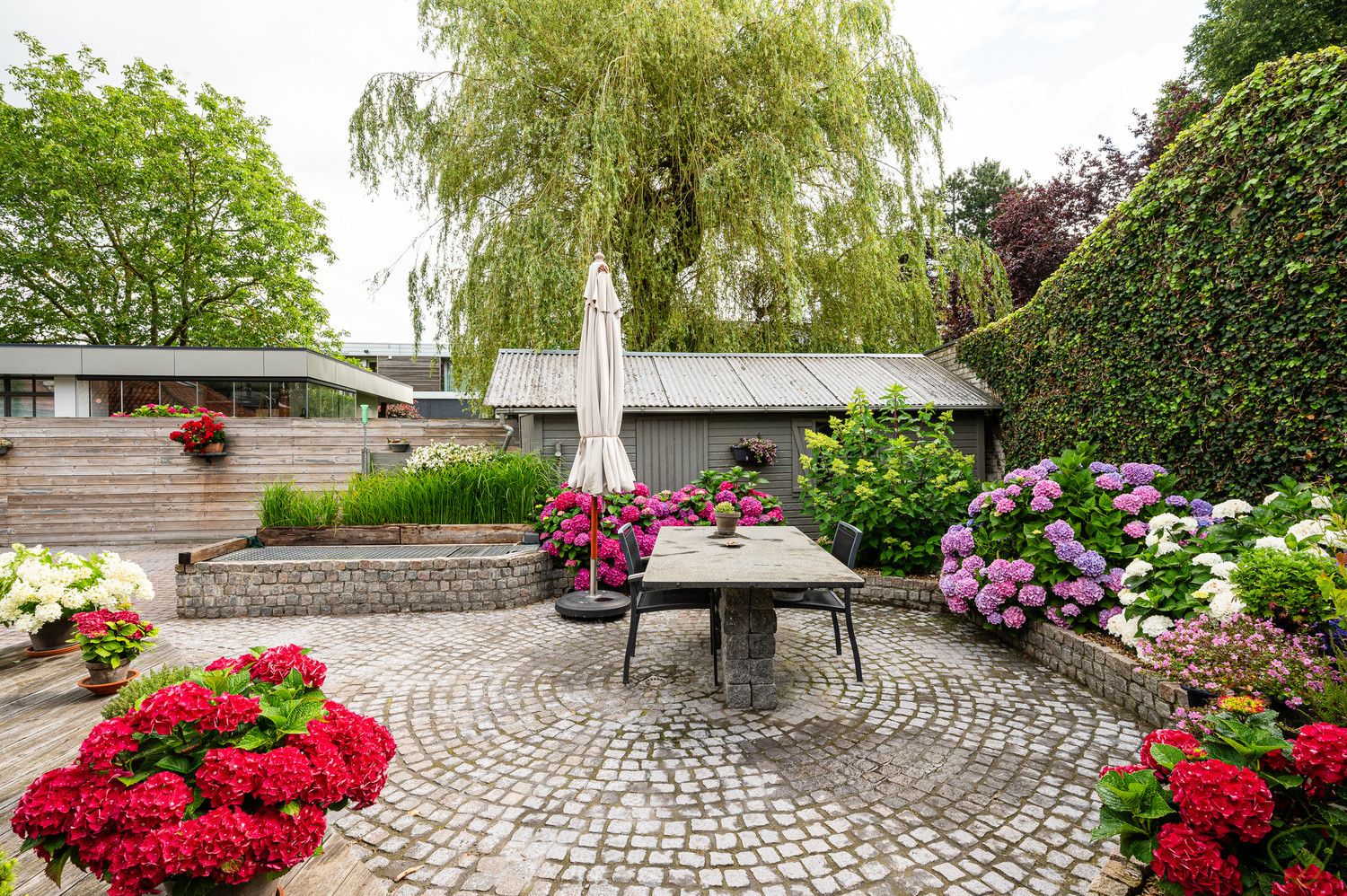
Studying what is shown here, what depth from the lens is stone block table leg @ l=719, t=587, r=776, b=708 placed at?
3.22 meters

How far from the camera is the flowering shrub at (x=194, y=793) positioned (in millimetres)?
1126

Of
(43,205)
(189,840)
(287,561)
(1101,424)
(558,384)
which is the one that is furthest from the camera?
(43,205)

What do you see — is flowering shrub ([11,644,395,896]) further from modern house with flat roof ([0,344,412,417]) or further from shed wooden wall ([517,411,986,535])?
modern house with flat roof ([0,344,412,417])

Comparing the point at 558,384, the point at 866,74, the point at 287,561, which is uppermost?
the point at 866,74

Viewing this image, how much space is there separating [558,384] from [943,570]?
5.43 m

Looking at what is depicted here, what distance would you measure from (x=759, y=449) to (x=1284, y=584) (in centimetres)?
575

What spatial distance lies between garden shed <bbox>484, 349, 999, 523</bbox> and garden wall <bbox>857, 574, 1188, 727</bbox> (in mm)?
4204

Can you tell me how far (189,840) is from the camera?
1.11 meters

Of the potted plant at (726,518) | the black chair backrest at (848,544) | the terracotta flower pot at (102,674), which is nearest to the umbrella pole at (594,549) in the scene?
the potted plant at (726,518)

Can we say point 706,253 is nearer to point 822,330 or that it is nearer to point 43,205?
point 822,330

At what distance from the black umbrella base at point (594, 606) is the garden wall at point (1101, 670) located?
9.51 ft

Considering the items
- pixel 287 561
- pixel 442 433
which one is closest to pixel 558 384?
pixel 442 433

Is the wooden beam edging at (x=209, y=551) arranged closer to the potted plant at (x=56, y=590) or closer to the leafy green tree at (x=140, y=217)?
the potted plant at (x=56, y=590)

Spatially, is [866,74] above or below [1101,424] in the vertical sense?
above
